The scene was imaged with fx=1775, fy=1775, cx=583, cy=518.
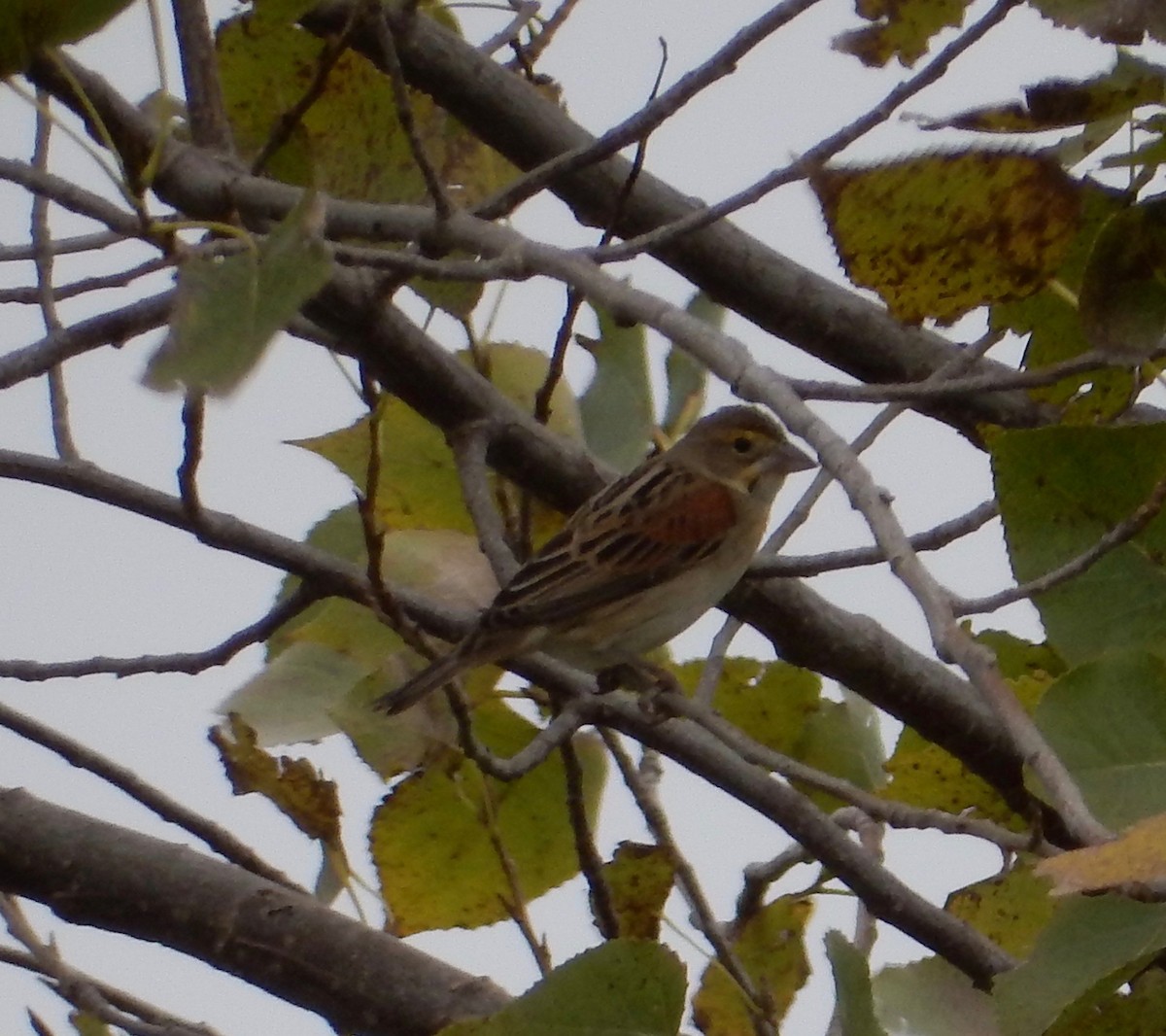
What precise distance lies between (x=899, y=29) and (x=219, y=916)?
63.7 inches

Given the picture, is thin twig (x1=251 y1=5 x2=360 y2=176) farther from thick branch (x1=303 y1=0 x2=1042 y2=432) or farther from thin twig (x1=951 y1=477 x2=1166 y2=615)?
thin twig (x1=951 y1=477 x2=1166 y2=615)

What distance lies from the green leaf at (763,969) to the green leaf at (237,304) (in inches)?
60.3

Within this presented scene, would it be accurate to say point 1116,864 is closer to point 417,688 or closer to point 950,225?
point 950,225

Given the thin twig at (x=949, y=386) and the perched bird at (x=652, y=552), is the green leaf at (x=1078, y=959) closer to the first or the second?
the thin twig at (x=949, y=386)

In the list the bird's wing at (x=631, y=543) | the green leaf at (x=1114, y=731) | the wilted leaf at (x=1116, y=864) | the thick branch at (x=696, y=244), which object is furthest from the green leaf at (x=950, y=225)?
the bird's wing at (x=631, y=543)

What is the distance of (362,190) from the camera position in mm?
2695

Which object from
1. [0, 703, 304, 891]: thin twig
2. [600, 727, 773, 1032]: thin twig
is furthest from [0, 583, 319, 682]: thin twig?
[600, 727, 773, 1032]: thin twig

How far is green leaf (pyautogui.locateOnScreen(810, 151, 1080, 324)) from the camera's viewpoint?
1867 mm

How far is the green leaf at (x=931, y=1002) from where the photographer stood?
2143 mm

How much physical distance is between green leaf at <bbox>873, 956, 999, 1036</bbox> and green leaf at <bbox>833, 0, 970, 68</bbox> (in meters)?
1.13

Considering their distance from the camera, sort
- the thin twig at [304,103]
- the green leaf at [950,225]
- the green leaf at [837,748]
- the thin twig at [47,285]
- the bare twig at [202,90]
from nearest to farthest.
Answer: the green leaf at [950,225], the thin twig at [304,103], the thin twig at [47,285], the bare twig at [202,90], the green leaf at [837,748]

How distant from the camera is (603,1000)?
64.7 inches

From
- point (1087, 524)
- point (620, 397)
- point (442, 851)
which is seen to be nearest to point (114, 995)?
point (442, 851)

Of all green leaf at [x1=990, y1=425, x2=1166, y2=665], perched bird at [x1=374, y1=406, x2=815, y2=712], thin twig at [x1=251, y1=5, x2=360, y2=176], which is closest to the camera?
green leaf at [x1=990, y1=425, x2=1166, y2=665]
